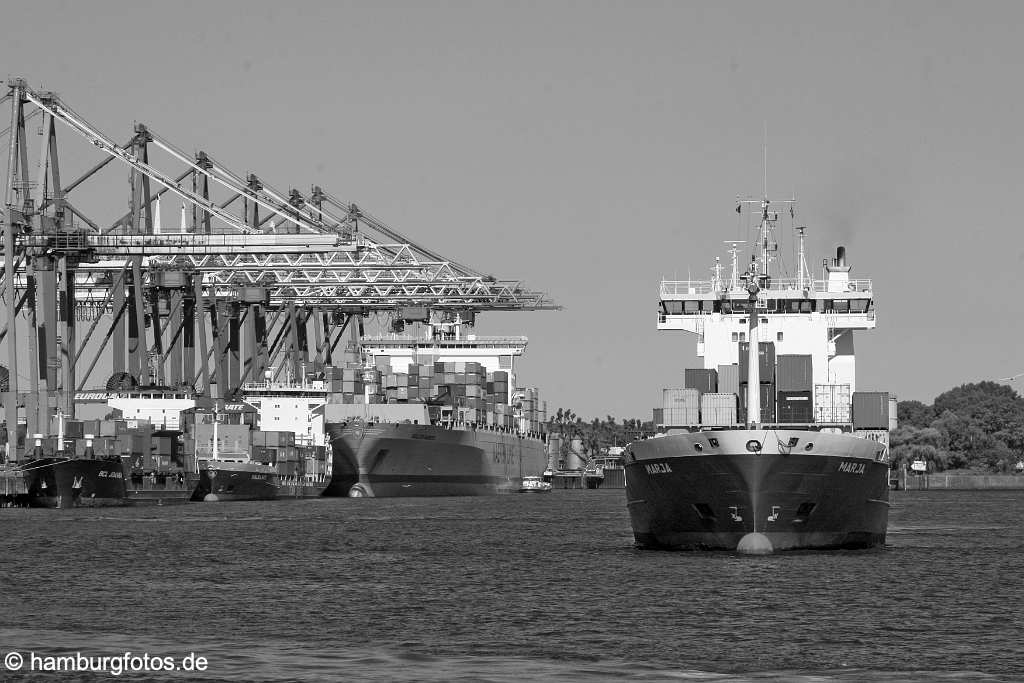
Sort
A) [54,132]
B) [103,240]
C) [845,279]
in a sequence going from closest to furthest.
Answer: [845,279] < [103,240] < [54,132]

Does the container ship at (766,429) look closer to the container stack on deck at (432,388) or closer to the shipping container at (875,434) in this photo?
the shipping container at (875,434)

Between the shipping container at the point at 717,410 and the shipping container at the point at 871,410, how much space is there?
144 inches

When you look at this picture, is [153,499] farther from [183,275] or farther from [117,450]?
[183,275]

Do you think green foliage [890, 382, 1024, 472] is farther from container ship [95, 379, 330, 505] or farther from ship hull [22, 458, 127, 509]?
ship hull [22, 458, 127, 509]

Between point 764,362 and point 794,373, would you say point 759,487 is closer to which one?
point 794,373

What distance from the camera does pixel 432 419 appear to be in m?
109

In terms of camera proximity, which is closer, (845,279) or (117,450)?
(845,279)

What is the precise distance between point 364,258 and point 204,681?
88868 mm

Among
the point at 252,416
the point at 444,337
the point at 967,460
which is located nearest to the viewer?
the point at 252,416

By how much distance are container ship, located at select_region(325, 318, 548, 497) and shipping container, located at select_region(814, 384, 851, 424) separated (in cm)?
6026

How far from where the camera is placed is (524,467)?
13162cm

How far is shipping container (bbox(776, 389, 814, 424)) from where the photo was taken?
39.9 metres

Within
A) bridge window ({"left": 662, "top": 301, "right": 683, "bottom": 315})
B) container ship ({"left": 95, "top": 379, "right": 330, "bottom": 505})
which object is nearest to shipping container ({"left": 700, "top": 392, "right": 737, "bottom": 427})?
bridge window ({"left": 662, "top": 301, "right": 683, "bottom": 315})

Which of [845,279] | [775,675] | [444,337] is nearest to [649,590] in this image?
[775,675]
